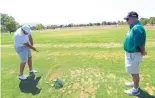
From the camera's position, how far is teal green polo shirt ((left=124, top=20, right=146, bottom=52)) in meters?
6.68

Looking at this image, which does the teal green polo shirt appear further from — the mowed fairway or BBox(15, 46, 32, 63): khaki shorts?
BBox(15, 46, 32, 63): khaki shorts

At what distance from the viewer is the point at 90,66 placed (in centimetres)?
1077

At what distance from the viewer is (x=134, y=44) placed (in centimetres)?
684

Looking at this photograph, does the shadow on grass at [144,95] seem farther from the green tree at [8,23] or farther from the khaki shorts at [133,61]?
the green tree at [8,23]

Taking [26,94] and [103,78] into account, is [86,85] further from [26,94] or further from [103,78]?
[26,94]

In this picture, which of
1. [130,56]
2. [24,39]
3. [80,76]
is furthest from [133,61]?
[24,39]

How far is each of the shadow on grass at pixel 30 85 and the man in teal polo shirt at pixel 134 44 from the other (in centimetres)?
297

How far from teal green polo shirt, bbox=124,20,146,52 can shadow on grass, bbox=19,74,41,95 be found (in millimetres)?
3231

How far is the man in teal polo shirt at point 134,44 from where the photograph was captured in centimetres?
670

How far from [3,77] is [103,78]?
12.6 feet

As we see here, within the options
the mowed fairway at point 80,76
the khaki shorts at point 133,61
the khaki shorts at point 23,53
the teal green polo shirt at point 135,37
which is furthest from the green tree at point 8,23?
the teal green polo shirt at point 135,37

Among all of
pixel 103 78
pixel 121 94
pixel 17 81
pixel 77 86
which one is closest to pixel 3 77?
pixel 17 81

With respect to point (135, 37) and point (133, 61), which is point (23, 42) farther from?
point (135, 37)

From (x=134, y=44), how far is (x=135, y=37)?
0.22 m
